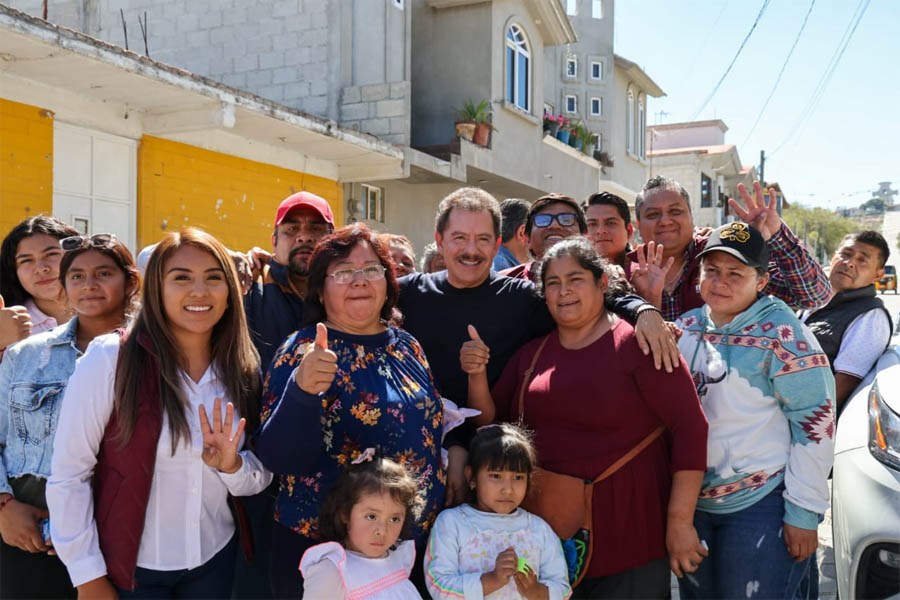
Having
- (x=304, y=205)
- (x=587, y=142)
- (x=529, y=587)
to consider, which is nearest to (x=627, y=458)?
(x=529, y=587)

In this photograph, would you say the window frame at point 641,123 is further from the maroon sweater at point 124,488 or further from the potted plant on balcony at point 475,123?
the maroon sweater at point 124,488

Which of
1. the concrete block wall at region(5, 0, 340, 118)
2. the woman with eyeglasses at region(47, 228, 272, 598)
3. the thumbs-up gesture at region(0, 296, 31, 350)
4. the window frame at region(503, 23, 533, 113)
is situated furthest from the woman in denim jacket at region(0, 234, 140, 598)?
the window frame at region(503, 23, 533, 113)

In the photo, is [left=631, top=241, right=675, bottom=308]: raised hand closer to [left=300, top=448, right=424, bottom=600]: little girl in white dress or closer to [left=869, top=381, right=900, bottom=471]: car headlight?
[left=869, top=381, right=900, bottom=471]: car headlight

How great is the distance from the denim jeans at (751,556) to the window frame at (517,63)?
11062 mm

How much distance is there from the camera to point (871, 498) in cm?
271

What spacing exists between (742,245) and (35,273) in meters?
3.21

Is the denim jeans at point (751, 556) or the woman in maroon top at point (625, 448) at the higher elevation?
the woman in maroon top at point (625, 448)

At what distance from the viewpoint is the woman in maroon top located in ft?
8.44

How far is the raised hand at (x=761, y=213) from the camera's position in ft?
10.7

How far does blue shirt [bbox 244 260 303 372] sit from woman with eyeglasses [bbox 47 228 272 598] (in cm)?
60

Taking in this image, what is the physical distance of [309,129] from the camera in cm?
874

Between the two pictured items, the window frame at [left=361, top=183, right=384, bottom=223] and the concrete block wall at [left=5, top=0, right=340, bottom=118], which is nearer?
the concrete block wall at [left=5, top=0, right=340, bottom=118]

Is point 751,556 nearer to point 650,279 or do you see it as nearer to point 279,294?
point 650,279

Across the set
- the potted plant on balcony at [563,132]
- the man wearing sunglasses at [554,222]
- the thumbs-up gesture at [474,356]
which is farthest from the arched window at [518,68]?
the thumbs-up gesture at [474,356]
